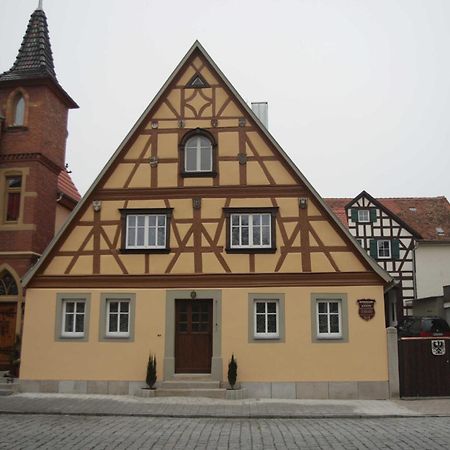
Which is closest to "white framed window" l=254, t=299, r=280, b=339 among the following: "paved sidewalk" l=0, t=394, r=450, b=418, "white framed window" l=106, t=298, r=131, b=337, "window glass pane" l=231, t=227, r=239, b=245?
"window glass pane" l=231, t=227, r=239, b=245

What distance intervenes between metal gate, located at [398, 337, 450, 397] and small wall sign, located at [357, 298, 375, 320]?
1168 millimetres

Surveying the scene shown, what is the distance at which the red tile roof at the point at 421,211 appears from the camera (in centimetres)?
3997

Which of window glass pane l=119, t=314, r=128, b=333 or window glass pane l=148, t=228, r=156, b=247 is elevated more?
window glass pane l=148, t=228, r=156, b=247

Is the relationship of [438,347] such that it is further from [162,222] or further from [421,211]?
[421,211]

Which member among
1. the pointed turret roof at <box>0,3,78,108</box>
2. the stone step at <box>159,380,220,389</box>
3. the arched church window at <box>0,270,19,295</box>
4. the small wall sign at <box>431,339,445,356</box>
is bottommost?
the stone step at <box>159,380,220,389</box>

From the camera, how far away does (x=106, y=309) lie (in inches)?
683

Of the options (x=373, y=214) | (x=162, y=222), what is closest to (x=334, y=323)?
(x=162, y=222)

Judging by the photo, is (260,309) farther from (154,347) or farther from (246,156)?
(246,156)

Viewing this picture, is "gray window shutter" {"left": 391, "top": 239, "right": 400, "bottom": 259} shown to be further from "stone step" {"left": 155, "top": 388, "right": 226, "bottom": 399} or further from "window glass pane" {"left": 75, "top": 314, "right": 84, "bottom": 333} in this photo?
"window glass pane" {"left": 75, "top": 314, "right": 84, "bottom": 333}

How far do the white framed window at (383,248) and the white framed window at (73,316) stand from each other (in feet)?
83.7

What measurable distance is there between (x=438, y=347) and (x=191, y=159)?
9.12m

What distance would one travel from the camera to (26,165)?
759 inches

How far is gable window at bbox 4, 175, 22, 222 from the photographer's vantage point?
62.8ft

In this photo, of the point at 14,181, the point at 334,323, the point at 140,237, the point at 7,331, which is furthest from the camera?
the point at 14,181
